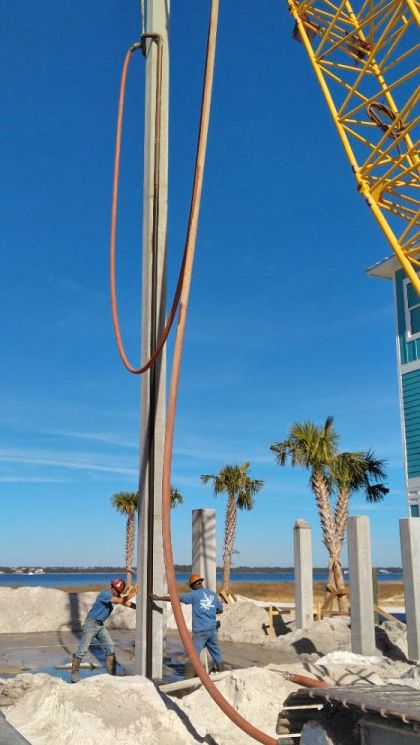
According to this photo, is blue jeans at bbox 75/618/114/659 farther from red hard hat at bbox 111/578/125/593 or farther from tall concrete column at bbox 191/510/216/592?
tall concrete column at bbox 191/510/216/592

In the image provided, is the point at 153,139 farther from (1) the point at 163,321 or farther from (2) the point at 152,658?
(2) the point at 152,658

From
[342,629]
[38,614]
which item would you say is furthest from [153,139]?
[38,614]

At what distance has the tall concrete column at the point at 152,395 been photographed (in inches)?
308

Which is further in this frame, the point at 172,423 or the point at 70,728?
the point at 70,728

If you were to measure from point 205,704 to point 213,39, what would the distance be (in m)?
6.55

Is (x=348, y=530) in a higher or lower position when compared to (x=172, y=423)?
lower

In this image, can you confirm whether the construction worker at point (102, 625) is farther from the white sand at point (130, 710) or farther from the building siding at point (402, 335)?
the building siding at point (402, 335)

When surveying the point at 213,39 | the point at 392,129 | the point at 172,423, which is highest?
the point at 392,129

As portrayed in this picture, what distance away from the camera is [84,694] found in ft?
Answer: 22.1

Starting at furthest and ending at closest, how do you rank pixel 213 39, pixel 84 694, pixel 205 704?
pixel 205 704 < pixel 84 694 < pixel 213 39

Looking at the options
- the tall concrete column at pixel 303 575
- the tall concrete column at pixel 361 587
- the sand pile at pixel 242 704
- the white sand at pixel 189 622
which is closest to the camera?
the sand pile at pixel 242 704

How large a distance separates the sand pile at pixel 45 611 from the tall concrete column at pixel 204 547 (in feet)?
28.6

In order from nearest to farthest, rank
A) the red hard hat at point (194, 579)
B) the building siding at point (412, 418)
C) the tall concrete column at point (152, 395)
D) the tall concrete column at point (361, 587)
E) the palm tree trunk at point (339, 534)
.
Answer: the tall concrete column at point (152, 395) < the red hard hat at point (194, 579) < the tall concrete column at point (361, 587) < the building siding at point (412, 418) < the palm tree trunk at point (339, 534)

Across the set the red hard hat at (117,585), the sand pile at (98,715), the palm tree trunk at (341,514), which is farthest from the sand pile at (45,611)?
the sand pile at (98,715)
